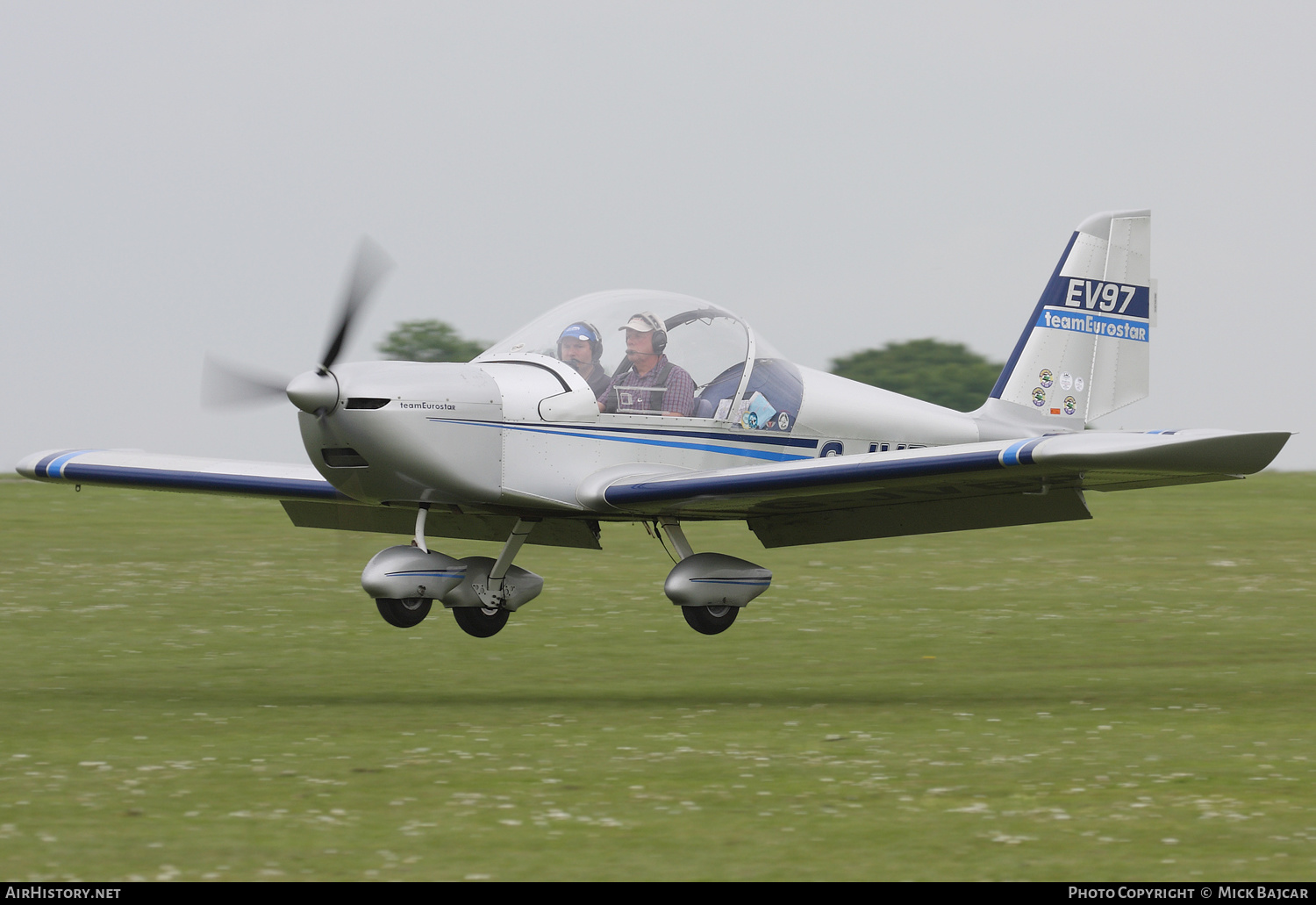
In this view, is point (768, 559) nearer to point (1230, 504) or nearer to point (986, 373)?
point (1230, 504)

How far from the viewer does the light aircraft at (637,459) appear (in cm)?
1106

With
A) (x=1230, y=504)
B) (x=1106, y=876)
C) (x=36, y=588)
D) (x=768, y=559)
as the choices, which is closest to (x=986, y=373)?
(x=1230, y=504)

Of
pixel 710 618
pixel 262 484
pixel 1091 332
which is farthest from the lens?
pixel 1091 332

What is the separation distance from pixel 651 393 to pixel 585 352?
25.0 inches

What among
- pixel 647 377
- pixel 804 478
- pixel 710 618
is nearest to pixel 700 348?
pixel 647 377

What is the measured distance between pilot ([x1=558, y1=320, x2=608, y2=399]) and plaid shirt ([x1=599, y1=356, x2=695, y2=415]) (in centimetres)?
9

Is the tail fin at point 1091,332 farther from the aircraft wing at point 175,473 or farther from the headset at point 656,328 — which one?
the aircraft wing at point 175,473

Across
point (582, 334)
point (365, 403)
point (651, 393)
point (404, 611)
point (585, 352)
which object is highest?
point (582, 334)

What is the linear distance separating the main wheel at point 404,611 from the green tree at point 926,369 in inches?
2325

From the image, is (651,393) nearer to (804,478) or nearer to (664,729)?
(804,478)

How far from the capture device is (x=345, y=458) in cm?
1150

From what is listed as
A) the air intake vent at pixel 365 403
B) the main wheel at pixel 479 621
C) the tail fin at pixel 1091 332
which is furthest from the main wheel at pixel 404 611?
the tail fin at pixel 1091 332

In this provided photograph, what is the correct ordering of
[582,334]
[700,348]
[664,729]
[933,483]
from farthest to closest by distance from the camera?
[700,348]
[582,334]
[933,483]
[664,729]

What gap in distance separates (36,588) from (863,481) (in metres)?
11.9
